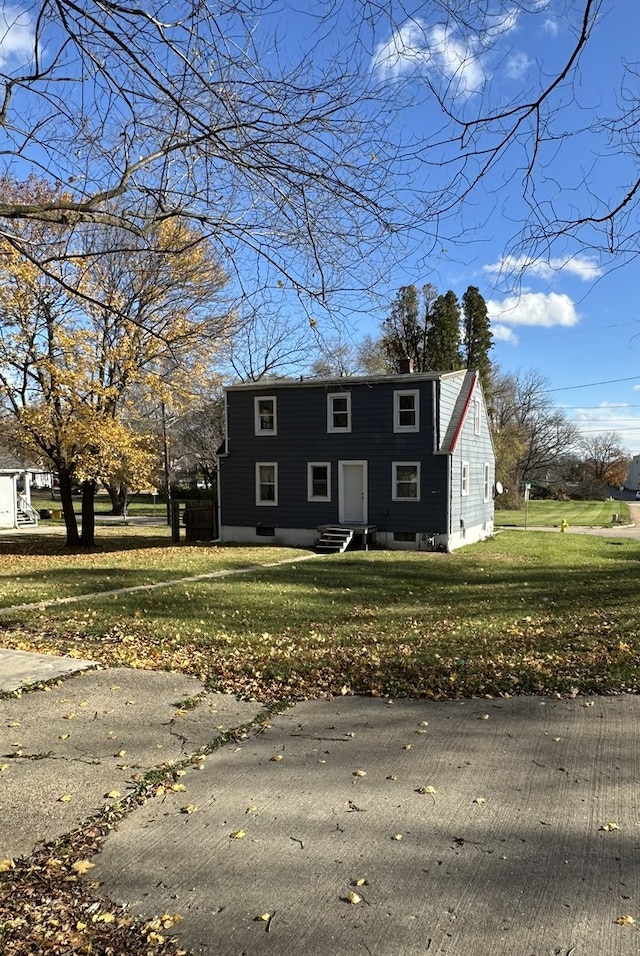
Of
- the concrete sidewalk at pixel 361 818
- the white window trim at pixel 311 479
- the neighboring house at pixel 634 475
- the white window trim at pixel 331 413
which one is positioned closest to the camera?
the concrete sidewalk at pixel 361 818

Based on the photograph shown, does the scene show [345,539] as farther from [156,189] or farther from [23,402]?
[156,189]

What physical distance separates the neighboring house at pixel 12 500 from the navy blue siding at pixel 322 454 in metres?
12.2

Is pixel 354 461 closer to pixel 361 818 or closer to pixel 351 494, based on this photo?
pixel 351 494

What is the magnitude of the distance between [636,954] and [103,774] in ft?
9.46

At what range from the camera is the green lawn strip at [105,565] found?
37.8ft

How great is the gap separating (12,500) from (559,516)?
35.4m

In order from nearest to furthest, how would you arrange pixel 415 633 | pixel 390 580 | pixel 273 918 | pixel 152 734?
pixel 273 918
pixel 152 734
pixel 415 633
pixel 390 580

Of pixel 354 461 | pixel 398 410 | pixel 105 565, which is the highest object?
pixel 398 410

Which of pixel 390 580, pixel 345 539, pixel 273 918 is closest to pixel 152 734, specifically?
pixel 273 918

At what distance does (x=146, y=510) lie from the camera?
5094cm

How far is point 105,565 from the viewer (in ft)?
51.2

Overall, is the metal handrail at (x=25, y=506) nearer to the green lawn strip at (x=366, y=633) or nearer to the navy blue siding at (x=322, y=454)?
the navy blue siding at (x=322, y=454)

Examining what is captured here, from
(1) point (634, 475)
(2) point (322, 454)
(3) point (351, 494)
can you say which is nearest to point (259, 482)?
(2) point (322, 454)

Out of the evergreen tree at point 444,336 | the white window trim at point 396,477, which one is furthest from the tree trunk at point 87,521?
the evergreen tree at point 444,336
